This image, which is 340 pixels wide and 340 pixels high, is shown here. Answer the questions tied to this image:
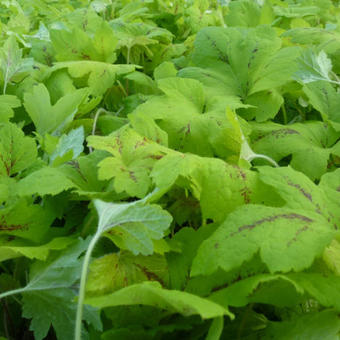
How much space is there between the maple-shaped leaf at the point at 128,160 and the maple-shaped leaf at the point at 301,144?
284 millimetres

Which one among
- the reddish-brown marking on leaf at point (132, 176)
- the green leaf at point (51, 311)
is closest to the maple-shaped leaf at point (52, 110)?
the reddish-brown marking on leaf at point (132, 176)

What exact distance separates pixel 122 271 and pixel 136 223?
0.07m

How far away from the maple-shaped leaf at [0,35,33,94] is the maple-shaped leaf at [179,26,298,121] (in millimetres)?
426

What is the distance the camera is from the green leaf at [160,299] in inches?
18.9

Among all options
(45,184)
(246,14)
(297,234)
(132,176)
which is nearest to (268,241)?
(297,234)

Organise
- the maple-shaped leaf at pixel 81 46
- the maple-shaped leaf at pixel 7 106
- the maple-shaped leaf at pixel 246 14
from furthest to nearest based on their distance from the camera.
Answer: the maple-shaped leaf at pixel 246 14 → the maple-shaped leaf at pixel 81 46 → the maple-shaped leaf at pixel 7 106

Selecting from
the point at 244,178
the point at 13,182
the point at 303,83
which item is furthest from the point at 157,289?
the point at 303,83

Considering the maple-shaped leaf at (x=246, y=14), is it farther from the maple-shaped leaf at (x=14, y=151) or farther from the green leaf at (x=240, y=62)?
the maple-shaped leaf at (x=14, y=151)

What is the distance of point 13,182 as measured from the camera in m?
0.75

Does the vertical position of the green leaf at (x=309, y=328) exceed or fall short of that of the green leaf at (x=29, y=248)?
it falls short

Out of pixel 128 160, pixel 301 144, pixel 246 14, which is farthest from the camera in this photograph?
pixel 246 14

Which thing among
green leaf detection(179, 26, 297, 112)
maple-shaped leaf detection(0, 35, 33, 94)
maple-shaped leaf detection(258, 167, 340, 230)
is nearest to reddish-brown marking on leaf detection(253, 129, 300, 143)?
green leaf detection(179, 26, 297, 112)

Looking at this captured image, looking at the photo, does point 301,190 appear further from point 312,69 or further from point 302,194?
point 312,69

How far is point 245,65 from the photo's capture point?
3.56 feet
